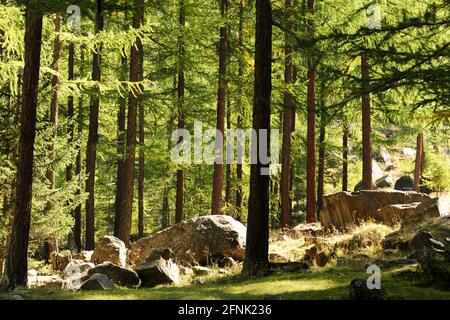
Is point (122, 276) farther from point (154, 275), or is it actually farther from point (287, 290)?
point (287, 290)

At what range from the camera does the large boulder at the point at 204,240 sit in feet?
46.4

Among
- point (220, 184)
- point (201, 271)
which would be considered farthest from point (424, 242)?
point (220, 184)

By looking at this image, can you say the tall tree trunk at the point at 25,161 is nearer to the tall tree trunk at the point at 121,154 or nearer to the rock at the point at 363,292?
the tall tree trunk at the point at 121,154

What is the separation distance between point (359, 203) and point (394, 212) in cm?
150

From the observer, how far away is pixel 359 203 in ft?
55.8

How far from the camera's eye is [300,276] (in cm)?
1009

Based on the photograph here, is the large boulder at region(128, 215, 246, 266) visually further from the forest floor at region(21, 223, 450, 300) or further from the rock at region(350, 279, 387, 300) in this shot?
the rock at region(350, 279, 387, 300)

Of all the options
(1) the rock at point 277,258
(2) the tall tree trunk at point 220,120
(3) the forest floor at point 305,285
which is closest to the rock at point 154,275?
(3) the forest floor at point 305,285

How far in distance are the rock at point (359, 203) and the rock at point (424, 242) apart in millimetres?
5059

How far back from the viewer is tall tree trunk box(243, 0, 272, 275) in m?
11.0

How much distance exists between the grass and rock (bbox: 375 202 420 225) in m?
5.81

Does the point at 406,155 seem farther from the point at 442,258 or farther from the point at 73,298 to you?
the point at 73,298
